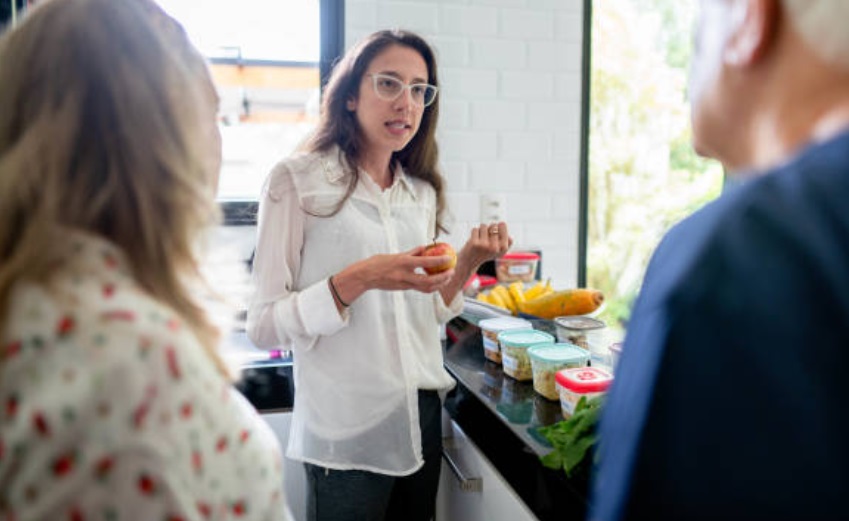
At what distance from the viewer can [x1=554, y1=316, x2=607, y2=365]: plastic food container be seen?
4.87 ft

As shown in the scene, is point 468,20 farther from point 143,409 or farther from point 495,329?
point 143,409

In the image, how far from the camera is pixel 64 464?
0.46m

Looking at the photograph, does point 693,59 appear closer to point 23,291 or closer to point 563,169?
point 23,291

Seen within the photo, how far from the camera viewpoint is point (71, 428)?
463mm

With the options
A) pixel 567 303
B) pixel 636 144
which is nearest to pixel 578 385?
pixel 567 303

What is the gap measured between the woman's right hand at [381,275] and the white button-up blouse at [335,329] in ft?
0.17

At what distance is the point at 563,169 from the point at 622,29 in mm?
673

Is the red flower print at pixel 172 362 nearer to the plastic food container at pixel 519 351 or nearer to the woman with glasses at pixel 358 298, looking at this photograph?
the woman with glasses at pixel 358 298

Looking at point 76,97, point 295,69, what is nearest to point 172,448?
point 76,97

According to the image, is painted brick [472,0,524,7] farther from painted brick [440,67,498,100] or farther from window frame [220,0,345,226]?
window frame [220,0,345,226]

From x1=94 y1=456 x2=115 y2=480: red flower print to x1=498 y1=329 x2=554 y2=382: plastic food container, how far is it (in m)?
1.04

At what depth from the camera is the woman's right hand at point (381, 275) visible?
48.1 inches

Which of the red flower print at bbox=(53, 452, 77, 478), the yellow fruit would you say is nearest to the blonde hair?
the red flower print at bbox=(53, 452, 77, 478)

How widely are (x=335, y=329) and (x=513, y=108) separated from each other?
1.27 m
